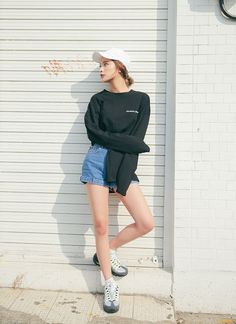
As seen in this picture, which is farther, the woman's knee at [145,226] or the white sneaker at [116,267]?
the white sneaker at [116,267]

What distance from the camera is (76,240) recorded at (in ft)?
14.4

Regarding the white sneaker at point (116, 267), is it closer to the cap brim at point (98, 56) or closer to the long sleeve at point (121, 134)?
the long sleeve at point (121, 134)

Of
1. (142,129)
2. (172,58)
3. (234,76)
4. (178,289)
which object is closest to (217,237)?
(178,289)

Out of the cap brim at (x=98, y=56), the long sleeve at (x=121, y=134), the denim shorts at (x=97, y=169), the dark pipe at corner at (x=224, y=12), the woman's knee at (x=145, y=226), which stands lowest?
the woman's knee at (x=145, y=226)

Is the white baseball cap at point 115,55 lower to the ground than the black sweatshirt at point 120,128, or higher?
higher

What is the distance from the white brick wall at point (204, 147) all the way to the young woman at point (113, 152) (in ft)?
1.36

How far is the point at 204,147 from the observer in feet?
12.8

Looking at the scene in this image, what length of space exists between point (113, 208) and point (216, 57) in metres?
1.97

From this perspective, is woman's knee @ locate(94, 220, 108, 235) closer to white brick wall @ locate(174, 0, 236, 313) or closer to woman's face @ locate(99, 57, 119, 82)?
white brick wall @ locate(174, 0, 236, 313)

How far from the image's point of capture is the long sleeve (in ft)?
12.2

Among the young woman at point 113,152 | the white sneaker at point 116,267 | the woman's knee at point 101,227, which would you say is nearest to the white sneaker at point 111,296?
the young woman at point 113,152

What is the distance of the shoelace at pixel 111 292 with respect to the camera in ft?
12.4

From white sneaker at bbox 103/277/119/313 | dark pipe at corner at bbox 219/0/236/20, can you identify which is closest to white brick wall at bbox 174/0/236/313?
dark pipe at corner at bbox 219/0/236/20

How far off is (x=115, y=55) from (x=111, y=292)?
2.38 meters
